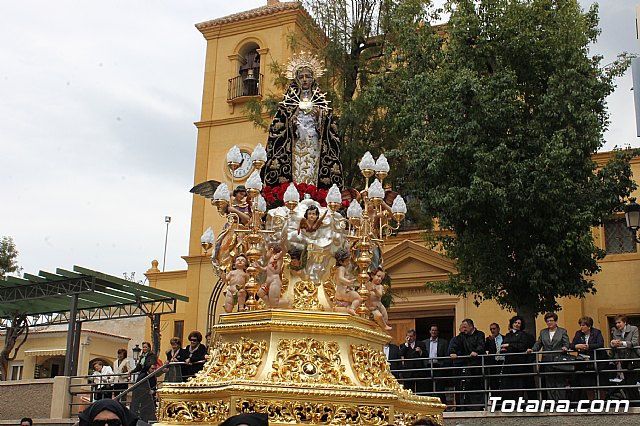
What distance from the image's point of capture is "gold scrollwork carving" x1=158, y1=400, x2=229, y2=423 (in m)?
8.16

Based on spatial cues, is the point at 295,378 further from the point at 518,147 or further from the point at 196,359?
the point at 518,147

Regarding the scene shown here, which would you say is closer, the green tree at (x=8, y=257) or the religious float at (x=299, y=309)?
the religious float at (x=299, y=309)

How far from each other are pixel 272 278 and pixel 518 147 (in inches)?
285

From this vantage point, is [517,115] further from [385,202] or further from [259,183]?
[259,183]

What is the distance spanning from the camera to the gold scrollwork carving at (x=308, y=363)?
8.27 metres

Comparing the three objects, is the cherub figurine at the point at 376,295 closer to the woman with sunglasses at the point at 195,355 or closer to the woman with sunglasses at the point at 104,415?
the woman with sunglasses at the point at 195,355

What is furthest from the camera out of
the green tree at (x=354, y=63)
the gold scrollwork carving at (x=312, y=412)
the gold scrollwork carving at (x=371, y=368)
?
the green tree at (x=354, y=63)

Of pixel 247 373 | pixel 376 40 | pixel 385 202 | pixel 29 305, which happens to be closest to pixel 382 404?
pixel 247 373

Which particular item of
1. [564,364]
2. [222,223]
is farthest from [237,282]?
[222,223]

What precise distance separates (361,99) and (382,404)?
9.70m

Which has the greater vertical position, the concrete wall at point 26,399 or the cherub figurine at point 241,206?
the cherub figurine at point 241,206

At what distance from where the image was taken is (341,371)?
839cm

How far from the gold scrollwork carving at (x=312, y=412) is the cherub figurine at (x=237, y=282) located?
4.83ft

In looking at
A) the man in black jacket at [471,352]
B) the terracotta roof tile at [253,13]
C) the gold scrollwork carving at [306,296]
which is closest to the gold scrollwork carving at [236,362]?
the gold scrollwork carving at [306,296]
